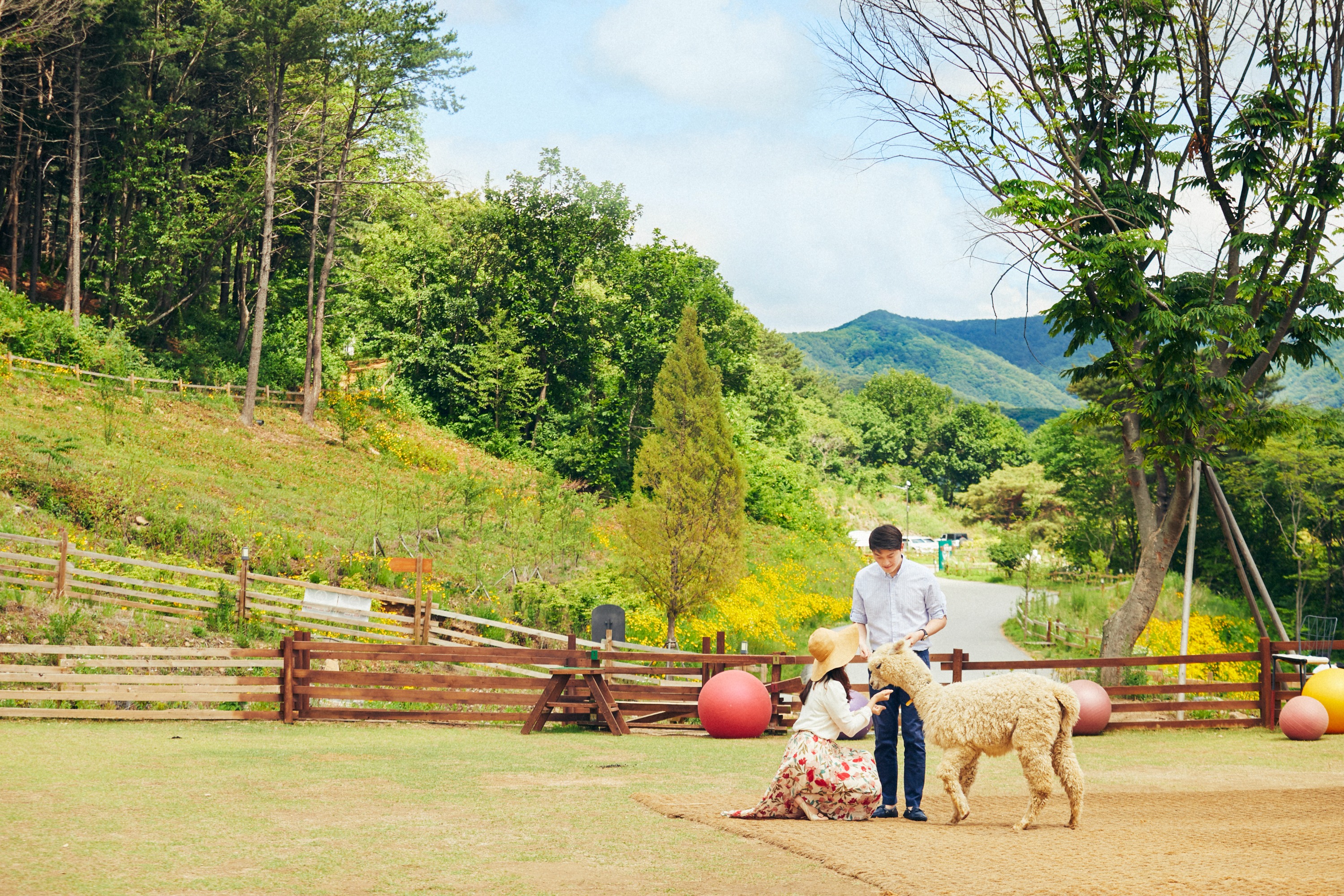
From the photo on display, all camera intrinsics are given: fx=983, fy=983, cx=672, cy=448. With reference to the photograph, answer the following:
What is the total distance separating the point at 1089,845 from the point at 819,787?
5.46 ft

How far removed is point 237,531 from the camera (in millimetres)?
22328

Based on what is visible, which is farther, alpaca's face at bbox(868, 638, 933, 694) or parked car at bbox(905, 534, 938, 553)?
parked car at bbox(905, 534, 938, 553)

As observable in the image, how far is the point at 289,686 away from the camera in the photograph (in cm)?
1238

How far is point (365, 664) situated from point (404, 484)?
51.5ft

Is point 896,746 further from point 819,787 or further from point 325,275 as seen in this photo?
point 325,275

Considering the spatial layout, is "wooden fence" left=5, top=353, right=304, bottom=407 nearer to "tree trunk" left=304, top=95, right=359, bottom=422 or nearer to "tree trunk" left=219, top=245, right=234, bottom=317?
"tree trunk" left=304, top=95, right=359, bottom=422

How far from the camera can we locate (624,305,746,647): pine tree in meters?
23.8

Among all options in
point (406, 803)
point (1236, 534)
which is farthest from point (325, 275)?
point (406, 803)

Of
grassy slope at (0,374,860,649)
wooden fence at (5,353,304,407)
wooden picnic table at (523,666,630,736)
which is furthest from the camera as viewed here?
wooden fence at (5,353,304,407)

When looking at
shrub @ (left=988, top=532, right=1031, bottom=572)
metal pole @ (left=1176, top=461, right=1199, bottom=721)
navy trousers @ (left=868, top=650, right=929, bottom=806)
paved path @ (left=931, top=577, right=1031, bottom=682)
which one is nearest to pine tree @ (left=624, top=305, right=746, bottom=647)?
paved path @ (left=931, top=577, right=1031, bottom=682)

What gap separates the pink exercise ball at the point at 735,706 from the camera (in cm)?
1229

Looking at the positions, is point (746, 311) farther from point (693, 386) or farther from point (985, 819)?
point (985, 819)

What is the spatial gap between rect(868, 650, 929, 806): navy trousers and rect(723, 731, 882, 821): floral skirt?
24cm

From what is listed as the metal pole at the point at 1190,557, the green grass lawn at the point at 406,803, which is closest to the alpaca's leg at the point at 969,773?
the green grass lawn at the point at 406,803
